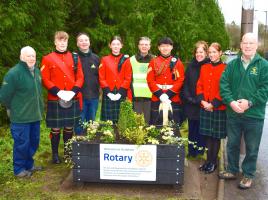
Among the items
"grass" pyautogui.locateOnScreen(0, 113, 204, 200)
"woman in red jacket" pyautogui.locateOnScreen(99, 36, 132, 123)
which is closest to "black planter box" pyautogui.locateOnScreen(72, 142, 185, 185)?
"grass" pyautogui.locateOnScreen(0, 113, 204, 200)

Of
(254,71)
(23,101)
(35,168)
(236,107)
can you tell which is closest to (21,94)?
(23,101)

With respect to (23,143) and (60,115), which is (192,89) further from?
(23,143)

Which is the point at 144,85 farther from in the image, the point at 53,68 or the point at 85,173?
the point at 85,173

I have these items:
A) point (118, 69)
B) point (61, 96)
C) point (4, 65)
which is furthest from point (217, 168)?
point (4, 65)

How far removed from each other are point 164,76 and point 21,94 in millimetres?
2351

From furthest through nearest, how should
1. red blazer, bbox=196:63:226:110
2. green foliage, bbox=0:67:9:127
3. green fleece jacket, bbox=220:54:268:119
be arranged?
1. green foliage, bbox=0:67:9:127
2. red blazer, bbox=196:63:226:110
3. green fleece jacket, bbox=220:54:268:119

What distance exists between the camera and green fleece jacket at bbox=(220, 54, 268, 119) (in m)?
5.48

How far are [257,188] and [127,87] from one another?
270 cm

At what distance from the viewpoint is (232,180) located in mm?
6191

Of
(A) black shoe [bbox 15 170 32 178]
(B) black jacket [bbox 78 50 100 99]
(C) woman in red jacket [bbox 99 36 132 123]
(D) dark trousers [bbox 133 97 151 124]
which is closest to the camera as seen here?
(A) black shoe [bbox 15 170 32 178]

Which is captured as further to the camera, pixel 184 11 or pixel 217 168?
pixel 184 11

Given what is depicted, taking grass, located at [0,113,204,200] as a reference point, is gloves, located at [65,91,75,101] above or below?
above

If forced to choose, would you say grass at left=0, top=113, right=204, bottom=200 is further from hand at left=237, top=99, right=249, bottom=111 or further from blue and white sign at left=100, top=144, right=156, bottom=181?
hand at left=237, top=99, right=249, bottom=111

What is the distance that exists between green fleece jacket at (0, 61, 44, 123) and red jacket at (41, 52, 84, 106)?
0.35m
